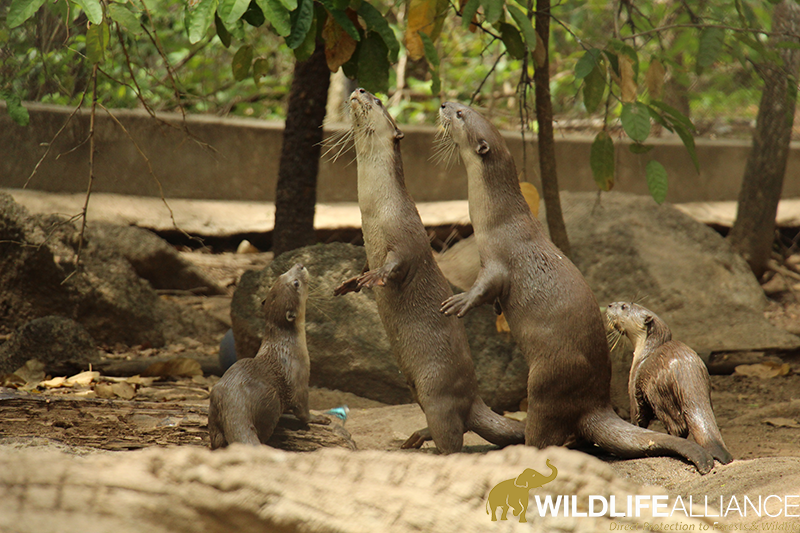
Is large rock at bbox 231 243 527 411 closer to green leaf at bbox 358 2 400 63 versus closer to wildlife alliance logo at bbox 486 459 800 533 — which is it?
green leaf at bbox 358 2 400 63

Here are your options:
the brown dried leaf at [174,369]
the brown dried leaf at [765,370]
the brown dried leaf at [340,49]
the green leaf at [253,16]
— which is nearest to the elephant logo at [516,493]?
the green leaf at [253,16]

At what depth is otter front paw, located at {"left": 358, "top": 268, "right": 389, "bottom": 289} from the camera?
8.14 ft

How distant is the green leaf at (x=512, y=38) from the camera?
11.3ft

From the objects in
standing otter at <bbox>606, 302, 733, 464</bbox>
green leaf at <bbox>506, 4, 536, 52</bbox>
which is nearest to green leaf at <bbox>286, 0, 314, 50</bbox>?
green leaf at <bbox>506, 4, 536, 52</bbox>

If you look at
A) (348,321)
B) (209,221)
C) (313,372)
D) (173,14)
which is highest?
(173,14)

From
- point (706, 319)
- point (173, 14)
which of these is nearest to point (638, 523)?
point (706, 319)

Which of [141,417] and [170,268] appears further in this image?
[170,268]

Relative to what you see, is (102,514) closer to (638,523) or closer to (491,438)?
(638,523)

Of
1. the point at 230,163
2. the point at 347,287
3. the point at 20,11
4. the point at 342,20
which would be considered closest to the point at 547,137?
the point at 342,20

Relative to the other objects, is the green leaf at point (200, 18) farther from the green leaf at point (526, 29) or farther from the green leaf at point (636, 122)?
the green leaf at point (636, 122)

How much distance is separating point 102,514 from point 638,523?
104 cm

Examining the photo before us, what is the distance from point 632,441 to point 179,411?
1.83 metres

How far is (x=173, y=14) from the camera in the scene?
27.2 ft

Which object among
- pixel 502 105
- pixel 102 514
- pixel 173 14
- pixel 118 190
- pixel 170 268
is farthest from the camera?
pixel 502 105
